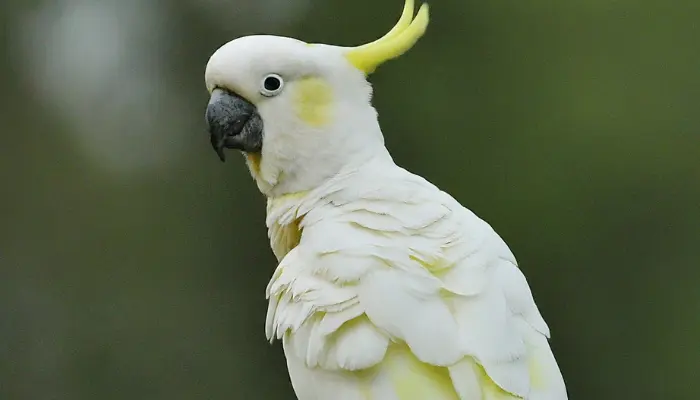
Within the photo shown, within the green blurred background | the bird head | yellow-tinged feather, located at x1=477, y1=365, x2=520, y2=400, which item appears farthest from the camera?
the green blurred background

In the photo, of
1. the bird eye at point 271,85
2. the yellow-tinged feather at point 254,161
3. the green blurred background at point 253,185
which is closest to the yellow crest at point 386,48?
the bird eye at point 271,85

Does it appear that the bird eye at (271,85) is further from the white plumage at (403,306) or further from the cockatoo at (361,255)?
the white plumage at (403,306)

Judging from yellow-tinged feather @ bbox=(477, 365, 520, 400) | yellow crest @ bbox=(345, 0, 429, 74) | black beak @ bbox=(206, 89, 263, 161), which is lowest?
yellow-tinged feather @ bbox=(477, 365, 520, 400)

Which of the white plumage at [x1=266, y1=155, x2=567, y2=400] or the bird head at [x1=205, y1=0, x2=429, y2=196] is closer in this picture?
the white plumage at [x1=266, y1=155, x2=567, y2=400]

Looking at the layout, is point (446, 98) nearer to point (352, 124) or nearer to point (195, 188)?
point (352, 124)

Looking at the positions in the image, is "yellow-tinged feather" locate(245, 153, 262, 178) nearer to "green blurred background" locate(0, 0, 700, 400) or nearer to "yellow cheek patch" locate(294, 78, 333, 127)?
"yellow cheek patch" locate(294, 78, 333, 127)

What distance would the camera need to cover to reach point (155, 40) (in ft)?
6.13

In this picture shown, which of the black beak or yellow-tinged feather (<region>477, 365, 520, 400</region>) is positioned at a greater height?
the black beak

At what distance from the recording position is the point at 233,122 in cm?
121

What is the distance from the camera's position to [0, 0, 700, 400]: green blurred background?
170cm

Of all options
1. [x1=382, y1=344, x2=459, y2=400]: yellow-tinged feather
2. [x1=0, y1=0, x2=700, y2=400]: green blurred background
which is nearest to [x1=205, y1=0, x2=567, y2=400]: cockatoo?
[x1=382, y1=344, x2=459, y2=400]: yellow-tinged feather

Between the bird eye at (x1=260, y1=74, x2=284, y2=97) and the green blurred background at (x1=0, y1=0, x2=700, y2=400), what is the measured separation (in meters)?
0.65

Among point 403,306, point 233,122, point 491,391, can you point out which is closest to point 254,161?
point 233,122

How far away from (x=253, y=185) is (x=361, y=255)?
2.79 feet
